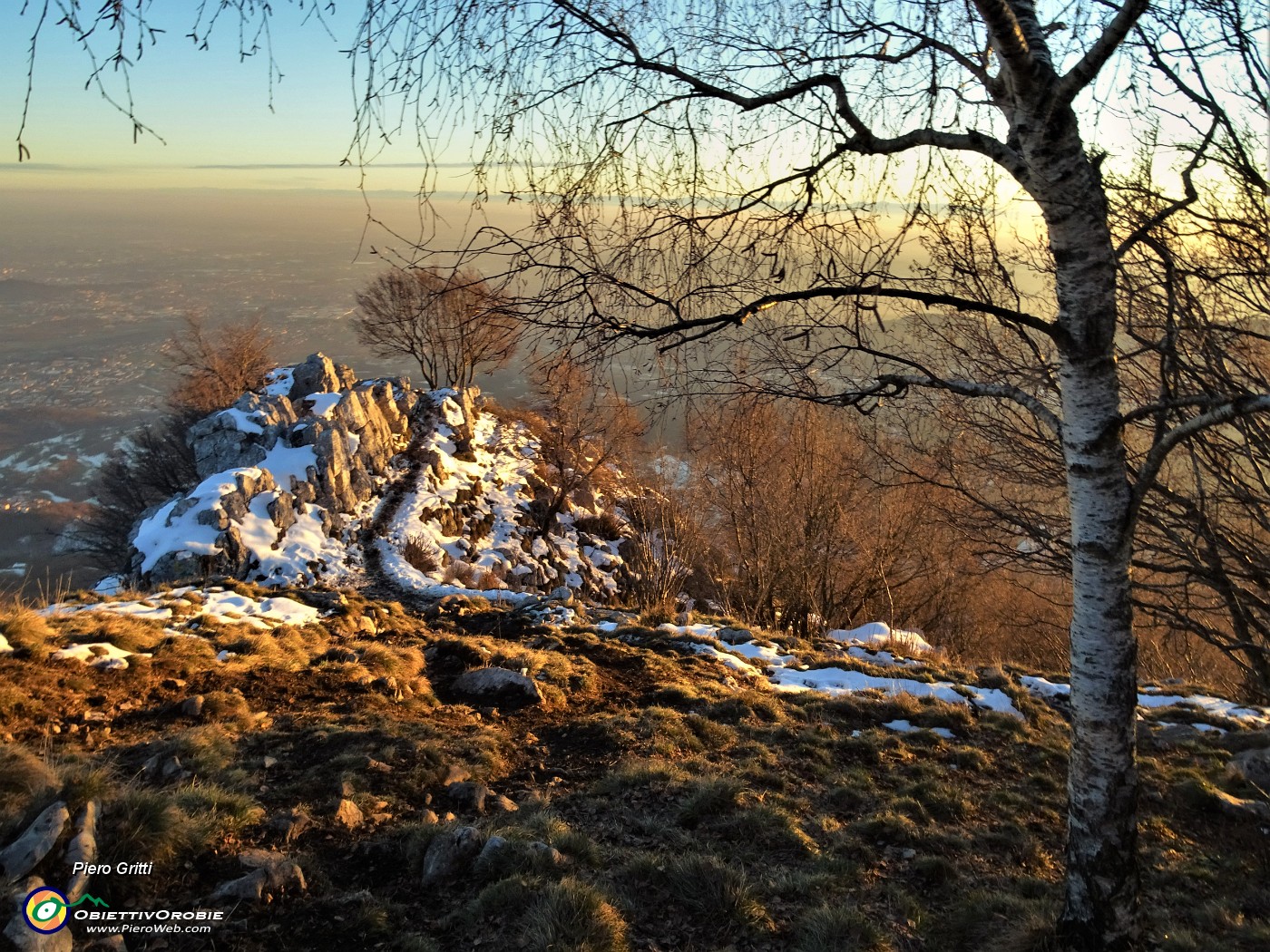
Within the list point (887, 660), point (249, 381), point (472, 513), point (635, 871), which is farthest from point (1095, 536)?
point (249, 381)

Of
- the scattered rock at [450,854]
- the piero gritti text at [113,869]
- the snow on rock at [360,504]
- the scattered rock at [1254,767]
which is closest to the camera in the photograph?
the piero gritti text at [113,869]

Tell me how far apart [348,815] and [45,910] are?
4.82 feet

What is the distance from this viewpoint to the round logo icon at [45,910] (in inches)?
90.5

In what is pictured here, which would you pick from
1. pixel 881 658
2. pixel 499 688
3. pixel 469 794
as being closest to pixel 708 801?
pixel 469 794

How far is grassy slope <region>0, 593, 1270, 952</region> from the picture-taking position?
A: 2977 millimetres

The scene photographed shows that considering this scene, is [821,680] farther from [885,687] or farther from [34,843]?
[34,843]

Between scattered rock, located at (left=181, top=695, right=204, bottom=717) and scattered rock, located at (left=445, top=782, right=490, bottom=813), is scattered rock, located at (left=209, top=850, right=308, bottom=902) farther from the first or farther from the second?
scattered rock, located at (left=181, top=695, right=204, bottom=717)

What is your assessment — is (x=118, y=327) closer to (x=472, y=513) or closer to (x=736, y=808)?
(x=472, y=513)

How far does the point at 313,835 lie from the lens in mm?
3533

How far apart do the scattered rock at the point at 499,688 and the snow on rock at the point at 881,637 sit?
662 cm

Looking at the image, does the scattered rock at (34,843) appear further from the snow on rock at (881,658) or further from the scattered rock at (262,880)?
the snow on rock at (881,658)

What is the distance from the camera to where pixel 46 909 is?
2383 mm

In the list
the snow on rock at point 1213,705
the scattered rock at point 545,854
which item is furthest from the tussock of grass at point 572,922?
the snow on rock at point 1213,705

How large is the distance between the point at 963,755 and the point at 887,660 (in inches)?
152
